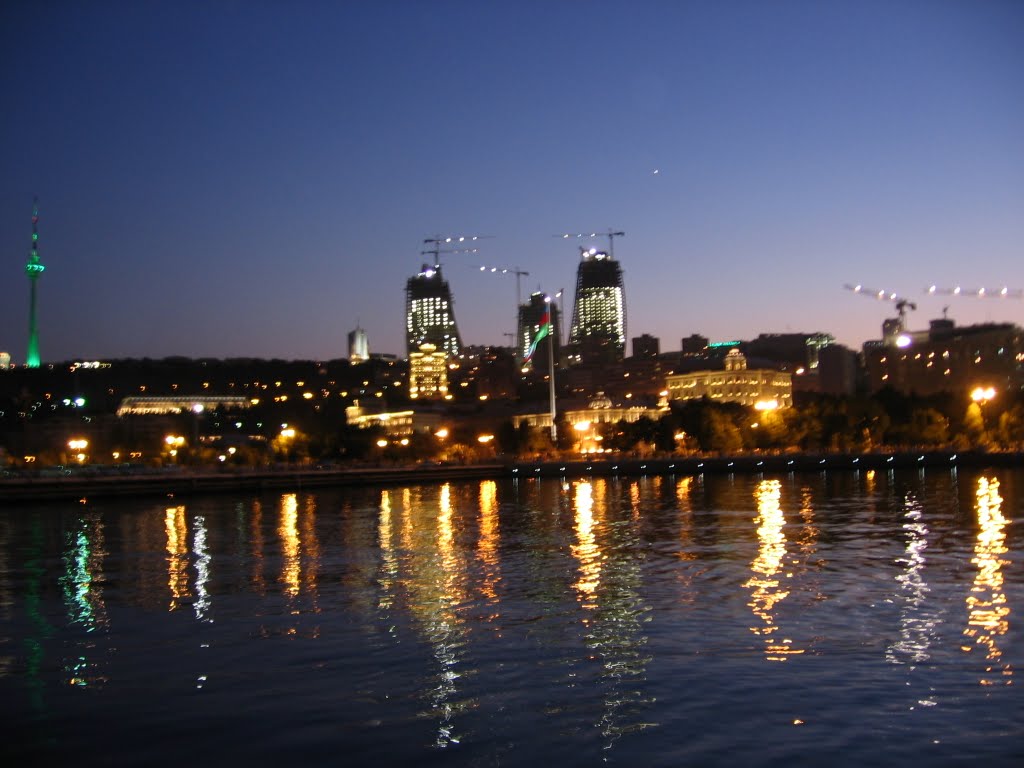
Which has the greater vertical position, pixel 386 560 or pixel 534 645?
pixel 534 645

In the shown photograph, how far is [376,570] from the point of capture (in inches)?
909

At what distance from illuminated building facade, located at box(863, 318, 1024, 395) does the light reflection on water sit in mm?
126356

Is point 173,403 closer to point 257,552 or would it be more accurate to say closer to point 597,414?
point 597,414

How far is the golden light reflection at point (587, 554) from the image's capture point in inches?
750

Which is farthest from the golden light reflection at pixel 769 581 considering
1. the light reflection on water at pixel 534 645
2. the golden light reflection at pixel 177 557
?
the golden light reflection at pixel 177 557

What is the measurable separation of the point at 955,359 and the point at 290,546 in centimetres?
14771

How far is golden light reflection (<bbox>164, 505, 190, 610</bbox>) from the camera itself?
20.2 meters

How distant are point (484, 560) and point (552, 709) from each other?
13340mm

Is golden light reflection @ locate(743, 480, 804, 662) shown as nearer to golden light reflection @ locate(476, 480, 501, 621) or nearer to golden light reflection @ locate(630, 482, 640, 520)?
golden light reflection @ locate(476, 480, 501, 621)

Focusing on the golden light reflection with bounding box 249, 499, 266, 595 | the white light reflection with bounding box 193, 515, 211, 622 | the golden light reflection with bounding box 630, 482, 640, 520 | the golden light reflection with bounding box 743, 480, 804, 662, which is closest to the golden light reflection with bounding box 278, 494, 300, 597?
the golden light reflection with bounding box 249, 499, 266, 595

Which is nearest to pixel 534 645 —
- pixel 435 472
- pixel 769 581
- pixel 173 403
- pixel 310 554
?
pixel 769 581

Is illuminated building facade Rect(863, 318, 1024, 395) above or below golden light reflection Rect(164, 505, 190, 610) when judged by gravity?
above

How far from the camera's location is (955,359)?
158 meters

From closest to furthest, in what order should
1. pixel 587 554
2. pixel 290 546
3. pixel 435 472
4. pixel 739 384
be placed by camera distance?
pixel 587 554 < pixel 290 546 < pixel 435 472 < pixel 739 384
